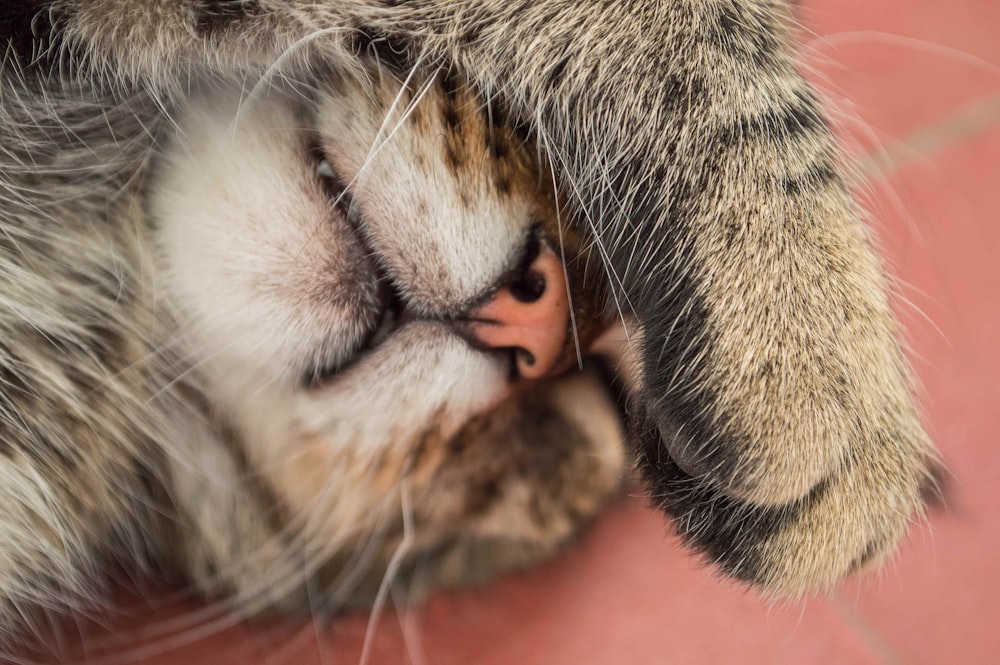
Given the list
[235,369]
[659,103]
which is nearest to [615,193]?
[659,103]

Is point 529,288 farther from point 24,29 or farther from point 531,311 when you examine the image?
point 24,29

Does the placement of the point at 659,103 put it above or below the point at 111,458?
above

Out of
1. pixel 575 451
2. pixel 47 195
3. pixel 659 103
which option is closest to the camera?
pixel 659 103

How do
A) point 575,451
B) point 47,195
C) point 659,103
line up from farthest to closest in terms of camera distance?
1. point 575,451
2. point 47,195
3. point 659,103

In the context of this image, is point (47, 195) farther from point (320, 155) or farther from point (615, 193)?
point (615, 193)

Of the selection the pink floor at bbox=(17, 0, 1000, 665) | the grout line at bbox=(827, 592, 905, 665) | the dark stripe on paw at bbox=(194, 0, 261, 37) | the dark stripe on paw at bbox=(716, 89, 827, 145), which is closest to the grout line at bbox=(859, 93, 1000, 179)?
the pink floor at bbox=(17, 0, 1000, 665)

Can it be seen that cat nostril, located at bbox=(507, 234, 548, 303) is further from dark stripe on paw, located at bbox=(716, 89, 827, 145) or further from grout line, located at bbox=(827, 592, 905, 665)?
grout line, located at bbox=(827, 592, 905, 665)

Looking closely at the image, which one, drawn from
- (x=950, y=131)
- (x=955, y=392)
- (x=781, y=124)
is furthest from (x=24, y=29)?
(x=950, y=131)
